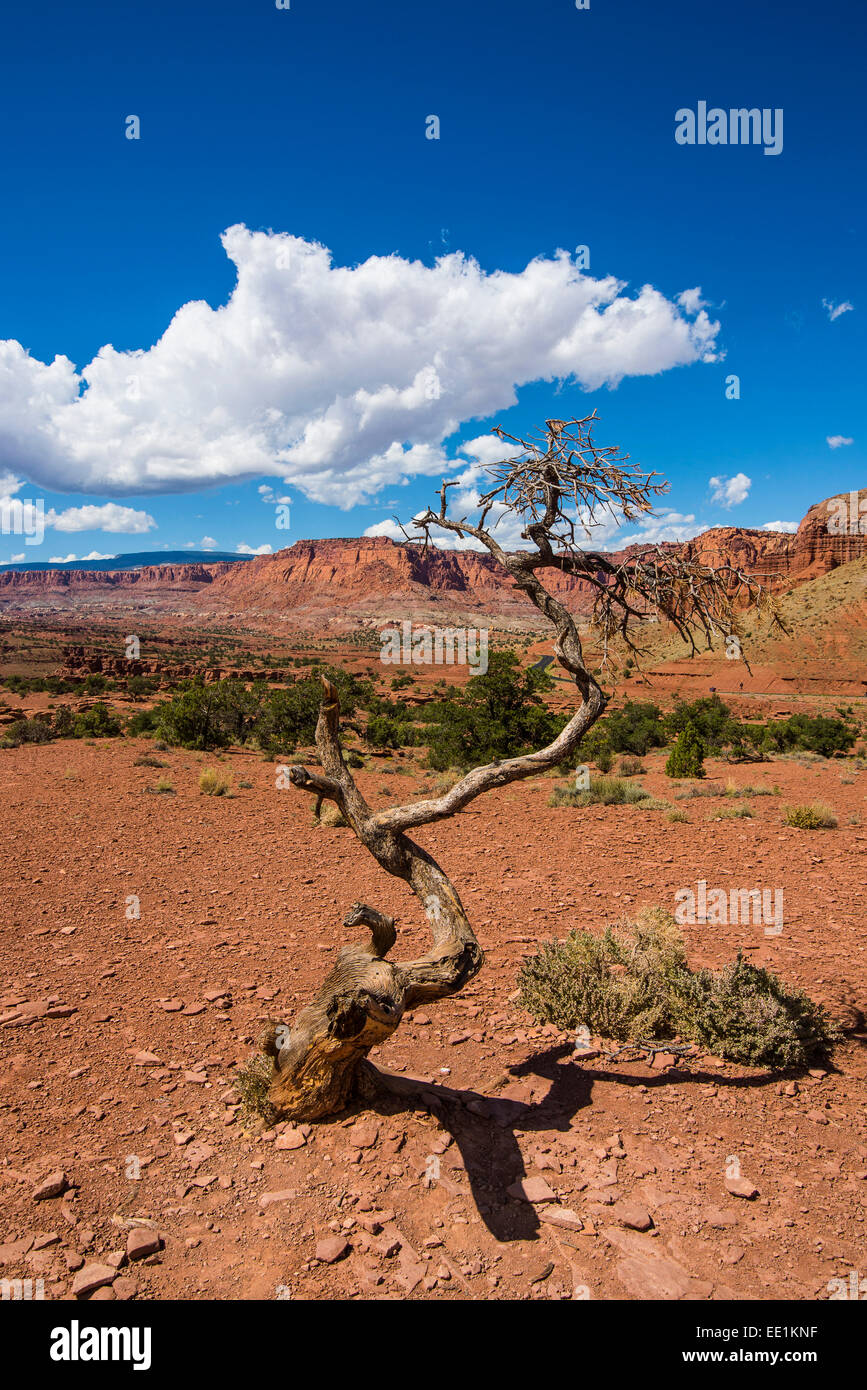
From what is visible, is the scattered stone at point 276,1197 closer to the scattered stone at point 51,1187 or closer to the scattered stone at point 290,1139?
the scattered stone at point 290,1139

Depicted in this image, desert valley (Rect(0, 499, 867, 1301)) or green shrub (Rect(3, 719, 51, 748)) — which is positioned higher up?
green shrub (Rect(3, 719, 51, 748))

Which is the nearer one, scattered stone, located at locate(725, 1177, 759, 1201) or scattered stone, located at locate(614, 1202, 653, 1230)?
scattered stone, located at locate(614, 1202, 653, 1230)

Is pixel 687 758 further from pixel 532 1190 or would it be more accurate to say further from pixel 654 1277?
pixel 654 1277

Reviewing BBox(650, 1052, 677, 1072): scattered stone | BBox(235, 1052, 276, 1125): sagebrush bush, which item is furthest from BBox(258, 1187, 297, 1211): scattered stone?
BBox(650, 1052, 677, 1072): scattered stone

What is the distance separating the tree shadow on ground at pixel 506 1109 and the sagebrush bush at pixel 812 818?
681 centimetres

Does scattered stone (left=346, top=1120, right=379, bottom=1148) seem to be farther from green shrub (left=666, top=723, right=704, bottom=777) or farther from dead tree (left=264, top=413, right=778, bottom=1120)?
green shrub (left=666, top=723, right=704, bottom=777)

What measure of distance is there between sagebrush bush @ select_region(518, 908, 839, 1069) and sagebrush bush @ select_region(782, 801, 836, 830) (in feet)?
18.3

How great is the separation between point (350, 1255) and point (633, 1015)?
285 cm

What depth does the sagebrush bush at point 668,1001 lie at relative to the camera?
470 centimetres

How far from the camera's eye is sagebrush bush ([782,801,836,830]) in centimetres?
1038

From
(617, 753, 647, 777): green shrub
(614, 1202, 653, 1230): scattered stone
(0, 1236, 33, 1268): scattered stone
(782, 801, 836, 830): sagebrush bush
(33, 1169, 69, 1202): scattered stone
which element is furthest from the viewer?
(617, 753, 647, 777): green shrub

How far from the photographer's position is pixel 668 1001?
17.2 feet

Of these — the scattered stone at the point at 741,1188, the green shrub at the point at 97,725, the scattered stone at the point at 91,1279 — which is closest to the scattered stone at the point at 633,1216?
the scattered stone at the point at 741,1188

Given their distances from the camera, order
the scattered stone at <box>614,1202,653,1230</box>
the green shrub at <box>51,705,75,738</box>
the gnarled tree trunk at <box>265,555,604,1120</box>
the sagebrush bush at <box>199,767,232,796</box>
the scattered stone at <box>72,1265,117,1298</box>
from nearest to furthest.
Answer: the scattered stone at <box>72,1265,117,1298</box> < the scattered stone at <box>614,1202,653,1230</box> < the gnarled tree trunk at <box>265,555,604,1120</box> < the sagebrush bush at <box>199,767,232,796</box> < the green shrub at <box>51,705,75,738</box>
